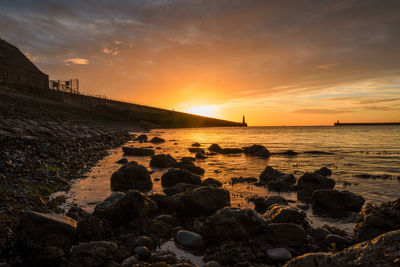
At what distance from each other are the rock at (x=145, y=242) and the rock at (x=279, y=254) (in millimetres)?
2460

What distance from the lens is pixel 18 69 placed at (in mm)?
65188

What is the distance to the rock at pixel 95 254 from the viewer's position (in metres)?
4.37

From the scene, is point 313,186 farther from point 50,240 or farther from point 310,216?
point 50,240

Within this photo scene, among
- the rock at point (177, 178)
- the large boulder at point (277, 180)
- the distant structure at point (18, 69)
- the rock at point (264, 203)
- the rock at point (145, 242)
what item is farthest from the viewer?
the distant structure at point (18, 69)

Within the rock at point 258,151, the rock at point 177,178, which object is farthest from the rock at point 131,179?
the rock at point 258,151

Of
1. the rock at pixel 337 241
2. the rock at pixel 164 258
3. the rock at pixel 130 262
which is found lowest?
the rock at pixel 337 241

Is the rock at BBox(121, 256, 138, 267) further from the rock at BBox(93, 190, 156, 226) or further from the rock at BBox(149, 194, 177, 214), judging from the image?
the rock at BBox(149, 194, 177, 214)

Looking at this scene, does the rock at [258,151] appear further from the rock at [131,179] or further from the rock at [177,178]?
the rock at [131,179]

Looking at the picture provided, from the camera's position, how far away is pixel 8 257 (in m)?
4.41

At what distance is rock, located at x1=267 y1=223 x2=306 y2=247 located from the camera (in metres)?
5.49

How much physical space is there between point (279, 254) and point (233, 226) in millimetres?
1186

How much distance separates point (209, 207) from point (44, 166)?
833 cm

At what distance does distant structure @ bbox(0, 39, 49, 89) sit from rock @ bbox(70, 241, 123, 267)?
69136 millimetres

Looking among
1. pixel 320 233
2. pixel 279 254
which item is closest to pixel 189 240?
pixel 279 254
